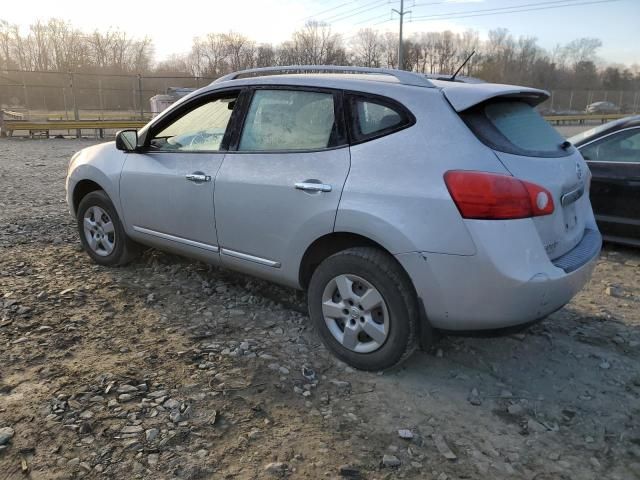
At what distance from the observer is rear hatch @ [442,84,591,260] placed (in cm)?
282

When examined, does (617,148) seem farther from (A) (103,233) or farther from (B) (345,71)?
(A) (103,233)

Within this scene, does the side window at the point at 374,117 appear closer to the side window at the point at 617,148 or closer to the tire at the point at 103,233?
the tire at the point at 103,233

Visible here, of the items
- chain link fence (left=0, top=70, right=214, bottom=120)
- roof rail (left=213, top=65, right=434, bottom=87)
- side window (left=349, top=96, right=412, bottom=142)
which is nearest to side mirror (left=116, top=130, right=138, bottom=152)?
roof rail (left=213, top=65, right=434, bottom=87)

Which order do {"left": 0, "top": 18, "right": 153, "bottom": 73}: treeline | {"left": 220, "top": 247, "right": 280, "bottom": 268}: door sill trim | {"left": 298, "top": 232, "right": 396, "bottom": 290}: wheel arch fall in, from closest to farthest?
{"left": 298, "top": 232, "right": 396, "bottom": 290}: wheel arch, {"left": 220, "top": 247, "right": 280, "bottom": 268}: door sill trim, {"left": 0, "top": 18, "right": 153, "bottom": 73}: treeline

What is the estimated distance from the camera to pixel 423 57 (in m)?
73.3

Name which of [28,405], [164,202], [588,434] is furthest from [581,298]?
[28,405]

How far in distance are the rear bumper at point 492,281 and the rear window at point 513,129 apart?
50 cm

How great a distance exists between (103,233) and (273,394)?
2687mm

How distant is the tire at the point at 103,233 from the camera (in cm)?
472

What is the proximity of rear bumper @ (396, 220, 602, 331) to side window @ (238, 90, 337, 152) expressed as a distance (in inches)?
38.5

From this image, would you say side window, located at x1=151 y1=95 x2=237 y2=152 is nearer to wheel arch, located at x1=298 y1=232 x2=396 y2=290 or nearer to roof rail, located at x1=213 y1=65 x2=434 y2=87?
roof rail, located at x1=213 y1=65 x2=434 y2=87

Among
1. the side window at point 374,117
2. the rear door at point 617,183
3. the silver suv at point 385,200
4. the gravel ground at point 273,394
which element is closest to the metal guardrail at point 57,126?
the gravel ground at point 273,394

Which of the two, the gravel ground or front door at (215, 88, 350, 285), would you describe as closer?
the gravel ground

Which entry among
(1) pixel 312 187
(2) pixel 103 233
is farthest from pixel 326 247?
(2) pixel 103 233
